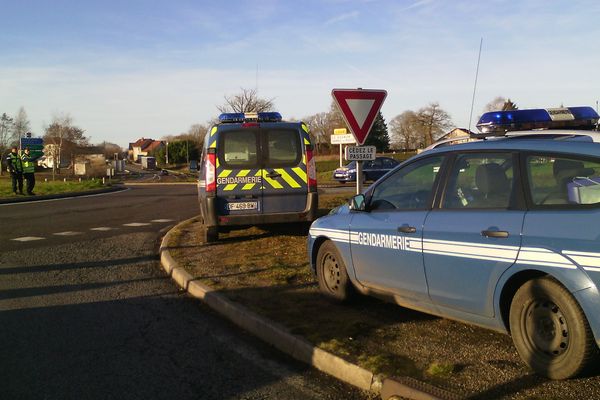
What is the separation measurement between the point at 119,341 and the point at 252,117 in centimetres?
542

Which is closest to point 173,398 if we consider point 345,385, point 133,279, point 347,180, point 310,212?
point 345,385

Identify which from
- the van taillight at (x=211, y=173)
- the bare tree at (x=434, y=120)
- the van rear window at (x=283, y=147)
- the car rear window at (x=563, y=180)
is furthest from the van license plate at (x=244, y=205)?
the bare tree at (x=434, y=120)

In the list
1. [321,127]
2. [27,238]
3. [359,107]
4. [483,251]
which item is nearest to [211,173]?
[359,107]

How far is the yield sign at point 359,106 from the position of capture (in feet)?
23.8

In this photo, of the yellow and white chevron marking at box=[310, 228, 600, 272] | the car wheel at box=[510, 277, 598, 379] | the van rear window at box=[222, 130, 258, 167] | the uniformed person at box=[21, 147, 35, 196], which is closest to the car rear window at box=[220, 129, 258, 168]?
the van rear window at box=[222, 130, 258, 167]

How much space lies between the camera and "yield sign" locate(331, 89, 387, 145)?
7.27 meters

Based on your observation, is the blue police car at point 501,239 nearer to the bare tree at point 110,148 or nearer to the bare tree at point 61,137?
the bare tree at point 61,137

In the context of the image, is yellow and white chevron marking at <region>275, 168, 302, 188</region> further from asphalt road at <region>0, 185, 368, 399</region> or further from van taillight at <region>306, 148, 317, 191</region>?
asphalt road at <region>0, 185, 368, 399</region>

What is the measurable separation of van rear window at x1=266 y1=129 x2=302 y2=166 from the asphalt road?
2624mm

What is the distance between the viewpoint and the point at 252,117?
9578mm

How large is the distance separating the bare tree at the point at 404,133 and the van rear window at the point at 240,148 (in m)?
67.8

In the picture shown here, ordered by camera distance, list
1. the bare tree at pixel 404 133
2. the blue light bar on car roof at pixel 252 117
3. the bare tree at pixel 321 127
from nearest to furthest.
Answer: the blue light bar on car roof at pixel 252 117, the bare tree at pixel 404 133, the bare tree at pixel 321 127

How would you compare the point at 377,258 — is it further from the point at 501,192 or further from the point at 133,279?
the point at 133,279

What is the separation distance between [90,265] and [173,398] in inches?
205
